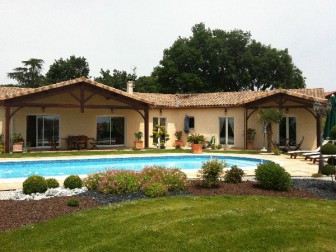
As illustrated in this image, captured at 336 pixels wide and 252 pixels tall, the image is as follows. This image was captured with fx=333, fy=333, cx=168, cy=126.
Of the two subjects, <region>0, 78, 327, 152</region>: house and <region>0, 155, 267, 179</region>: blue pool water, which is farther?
<region>0, 78, 327, 152</region>: house

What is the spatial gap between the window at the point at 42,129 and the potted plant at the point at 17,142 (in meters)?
1.38

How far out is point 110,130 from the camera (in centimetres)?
2384

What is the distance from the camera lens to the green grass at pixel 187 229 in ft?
15.9

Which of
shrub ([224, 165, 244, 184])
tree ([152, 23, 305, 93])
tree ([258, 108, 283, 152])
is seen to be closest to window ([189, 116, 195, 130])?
tree ([258, 108, 283, 152])

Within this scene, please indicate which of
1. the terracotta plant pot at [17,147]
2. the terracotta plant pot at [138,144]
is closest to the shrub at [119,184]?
the terracotta plant pot at [17,147]

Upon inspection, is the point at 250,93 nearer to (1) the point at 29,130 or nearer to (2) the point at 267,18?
(2) the point at 267,18

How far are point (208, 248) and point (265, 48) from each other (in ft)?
135

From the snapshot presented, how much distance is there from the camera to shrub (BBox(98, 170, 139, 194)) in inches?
328

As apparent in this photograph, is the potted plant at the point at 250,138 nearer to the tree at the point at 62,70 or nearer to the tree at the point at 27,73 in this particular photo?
the tree at the point at 62,70

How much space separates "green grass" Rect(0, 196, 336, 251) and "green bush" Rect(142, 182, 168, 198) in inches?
36.3

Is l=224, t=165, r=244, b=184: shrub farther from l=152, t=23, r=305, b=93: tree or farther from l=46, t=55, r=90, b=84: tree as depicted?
l=46, t=55, r=90, b=84: tree

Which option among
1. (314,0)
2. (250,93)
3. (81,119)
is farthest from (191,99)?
(314,0)

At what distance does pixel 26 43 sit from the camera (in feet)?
90.1

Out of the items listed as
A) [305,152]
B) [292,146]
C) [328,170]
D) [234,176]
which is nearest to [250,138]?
[292,146]
